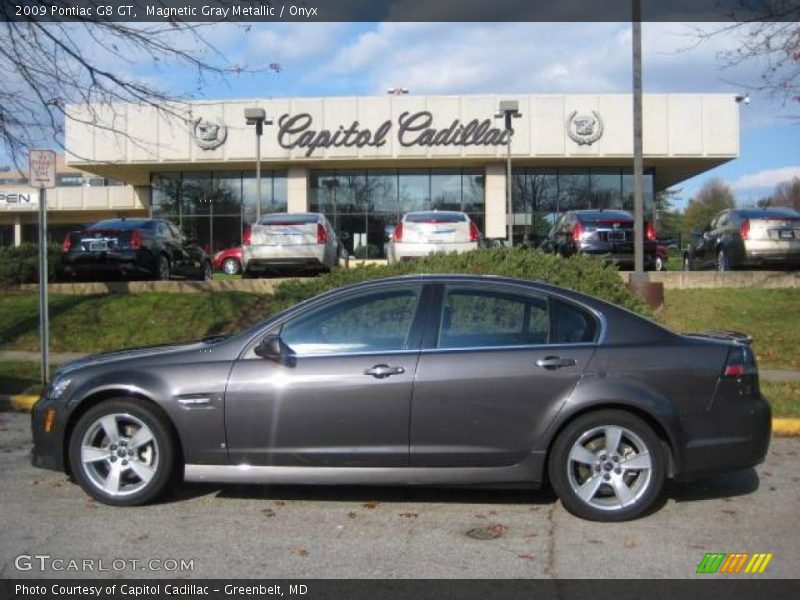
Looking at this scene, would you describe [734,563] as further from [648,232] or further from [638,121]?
[648,232]

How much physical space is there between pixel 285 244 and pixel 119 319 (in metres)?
3.71

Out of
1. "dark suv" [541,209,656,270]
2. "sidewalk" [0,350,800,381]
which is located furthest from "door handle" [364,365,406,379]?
"dark suv" [541,209,656,270]

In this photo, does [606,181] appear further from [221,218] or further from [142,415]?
[142,415]

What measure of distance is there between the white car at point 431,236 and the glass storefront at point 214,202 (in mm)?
19681

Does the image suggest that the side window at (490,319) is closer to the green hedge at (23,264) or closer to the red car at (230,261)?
the green hedge at (23,264)

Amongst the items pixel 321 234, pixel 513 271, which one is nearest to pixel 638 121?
pixel 513 271

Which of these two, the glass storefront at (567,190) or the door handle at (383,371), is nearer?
the door handle at (383,371)

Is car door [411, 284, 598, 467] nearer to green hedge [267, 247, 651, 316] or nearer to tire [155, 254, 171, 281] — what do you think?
green hedge [267, 247, 651, 316]

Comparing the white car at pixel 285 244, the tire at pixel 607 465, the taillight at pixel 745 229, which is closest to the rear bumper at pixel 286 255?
the white car at pixel 285 244

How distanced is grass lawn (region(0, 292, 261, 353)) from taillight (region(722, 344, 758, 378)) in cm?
866

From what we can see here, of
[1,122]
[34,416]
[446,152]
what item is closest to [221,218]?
[446,152]

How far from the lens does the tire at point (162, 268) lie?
1617cm

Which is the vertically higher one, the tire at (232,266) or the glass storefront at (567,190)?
the glass storefront at (567,190)

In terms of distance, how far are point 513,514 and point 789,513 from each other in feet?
6.09
